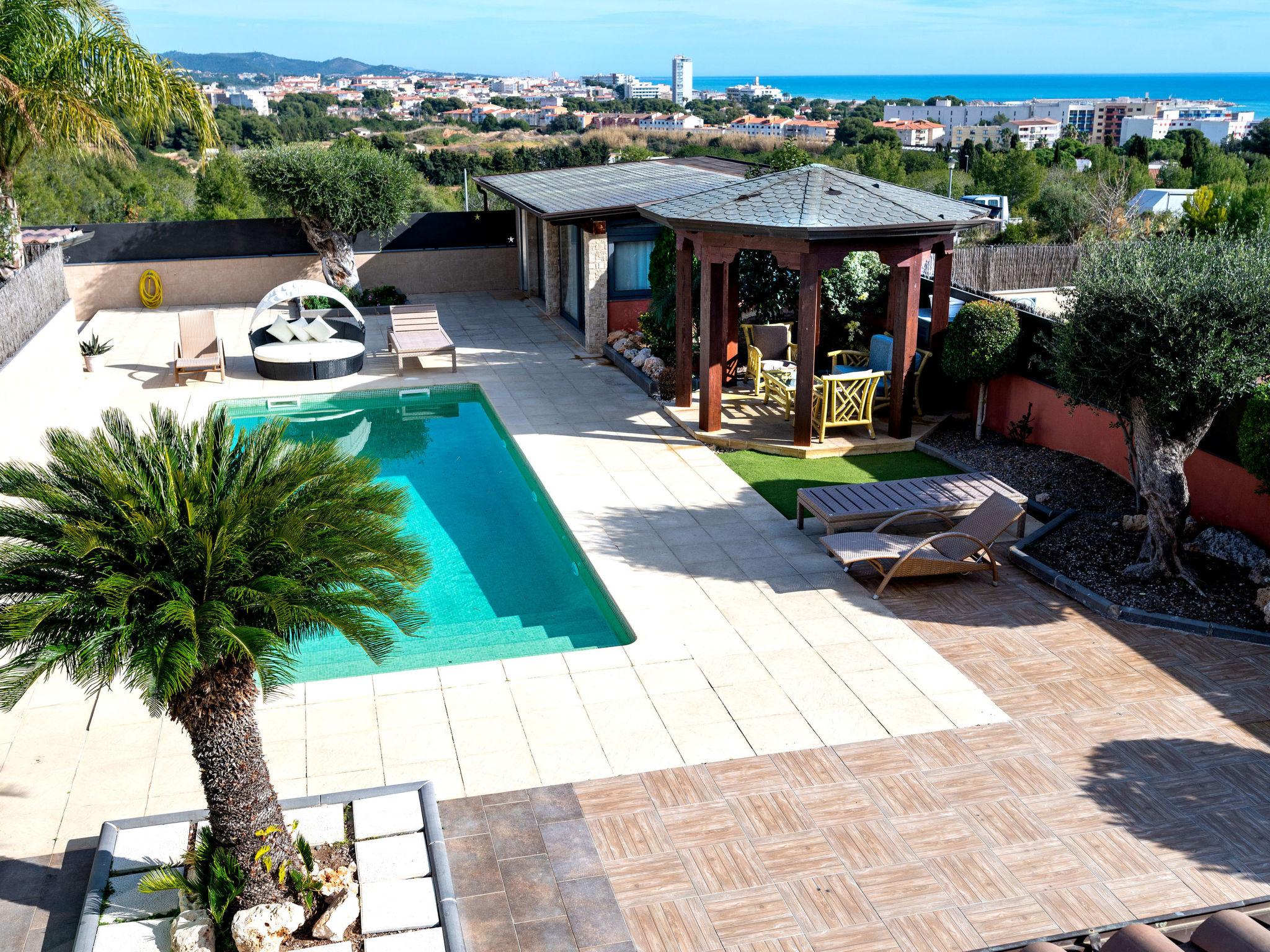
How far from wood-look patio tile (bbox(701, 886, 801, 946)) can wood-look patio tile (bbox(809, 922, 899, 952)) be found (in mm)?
144

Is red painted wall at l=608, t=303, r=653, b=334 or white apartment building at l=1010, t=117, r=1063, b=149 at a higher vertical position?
white apartment building at l=1010, t=117, r=1063, b=149

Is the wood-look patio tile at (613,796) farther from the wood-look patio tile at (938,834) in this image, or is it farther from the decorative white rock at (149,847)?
the decorative white rock at (149,847)

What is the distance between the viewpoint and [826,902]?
5.90 m

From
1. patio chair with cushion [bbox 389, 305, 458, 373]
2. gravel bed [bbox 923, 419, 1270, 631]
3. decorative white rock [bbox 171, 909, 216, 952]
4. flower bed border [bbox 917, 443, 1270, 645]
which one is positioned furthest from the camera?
patio chair with cushion [bbox 389, 305, 458, 373]

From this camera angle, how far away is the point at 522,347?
758 inches

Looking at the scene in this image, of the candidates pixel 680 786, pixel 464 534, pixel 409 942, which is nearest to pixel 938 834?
pixel 680 786

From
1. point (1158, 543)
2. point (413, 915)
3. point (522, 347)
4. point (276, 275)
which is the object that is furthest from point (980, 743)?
point (276, 275)

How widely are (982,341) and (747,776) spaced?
763cm

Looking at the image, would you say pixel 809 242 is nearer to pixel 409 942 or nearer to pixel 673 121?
pixel 409 942

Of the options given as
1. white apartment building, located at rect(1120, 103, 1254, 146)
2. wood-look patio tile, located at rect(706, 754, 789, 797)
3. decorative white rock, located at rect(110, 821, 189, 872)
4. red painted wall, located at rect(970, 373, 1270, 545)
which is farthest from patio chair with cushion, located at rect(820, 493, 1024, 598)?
white apartment building, located at rect(1120, 103, 1254, 146)

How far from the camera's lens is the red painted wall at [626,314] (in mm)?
19172

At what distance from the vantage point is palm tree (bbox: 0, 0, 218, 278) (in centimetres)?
1512

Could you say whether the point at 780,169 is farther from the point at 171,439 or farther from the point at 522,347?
the point at 171,439

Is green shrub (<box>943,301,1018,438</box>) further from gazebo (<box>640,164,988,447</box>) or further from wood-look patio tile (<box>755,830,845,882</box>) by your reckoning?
wood-look patio tile (<box>755,830,845,882</box>)
